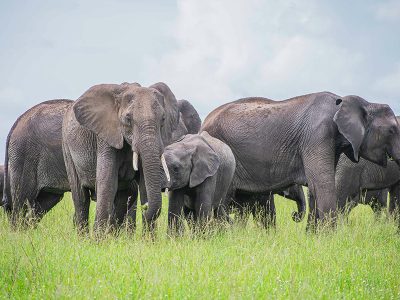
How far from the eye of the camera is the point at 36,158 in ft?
40.2

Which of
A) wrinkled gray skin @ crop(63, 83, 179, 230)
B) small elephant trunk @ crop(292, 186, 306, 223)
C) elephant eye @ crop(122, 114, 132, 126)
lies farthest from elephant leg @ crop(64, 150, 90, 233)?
small elephant trunk @ crop(292, 186, 306, 223)

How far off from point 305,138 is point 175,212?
2.73m

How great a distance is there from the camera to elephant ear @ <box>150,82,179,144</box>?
9633 millimetres

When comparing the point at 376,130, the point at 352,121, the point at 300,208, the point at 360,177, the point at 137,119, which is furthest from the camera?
the point at 300,208

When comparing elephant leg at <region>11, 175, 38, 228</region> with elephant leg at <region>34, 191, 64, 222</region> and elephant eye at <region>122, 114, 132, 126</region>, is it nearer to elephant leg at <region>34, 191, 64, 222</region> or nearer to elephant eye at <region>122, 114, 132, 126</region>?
elephant leg at <region>34, 191, 64, 222</region>

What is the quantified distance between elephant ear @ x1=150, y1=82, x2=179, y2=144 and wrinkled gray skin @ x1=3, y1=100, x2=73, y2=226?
9.24 ft

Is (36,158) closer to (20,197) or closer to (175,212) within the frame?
(20,197)

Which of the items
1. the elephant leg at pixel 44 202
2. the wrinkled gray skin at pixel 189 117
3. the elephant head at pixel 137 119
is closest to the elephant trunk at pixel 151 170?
the elephant head at pixel 137 119

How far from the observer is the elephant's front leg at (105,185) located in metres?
9.19

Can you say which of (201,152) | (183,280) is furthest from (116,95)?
(183,280)

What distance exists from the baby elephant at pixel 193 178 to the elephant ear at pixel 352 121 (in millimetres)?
1911

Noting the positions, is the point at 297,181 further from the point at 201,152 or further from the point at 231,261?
the point at 231,261

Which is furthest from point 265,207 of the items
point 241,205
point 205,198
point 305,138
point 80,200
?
point 80,200

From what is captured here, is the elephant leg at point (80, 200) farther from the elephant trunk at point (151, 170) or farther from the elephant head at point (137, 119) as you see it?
the elephant trunk at point (151, 170)
